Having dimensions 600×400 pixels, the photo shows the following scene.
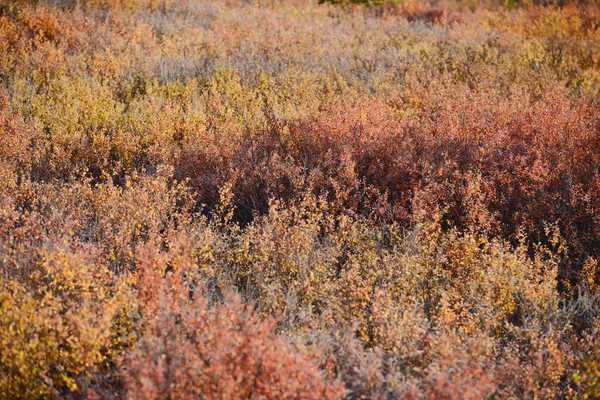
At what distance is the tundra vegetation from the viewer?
2646 mm

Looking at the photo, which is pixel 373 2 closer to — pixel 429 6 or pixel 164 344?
pixel 429 6

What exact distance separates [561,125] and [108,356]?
16.4 ft

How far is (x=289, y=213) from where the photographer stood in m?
4.28

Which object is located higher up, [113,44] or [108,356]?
[113,44]

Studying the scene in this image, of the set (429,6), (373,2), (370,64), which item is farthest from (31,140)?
(429,6)

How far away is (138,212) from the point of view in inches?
158

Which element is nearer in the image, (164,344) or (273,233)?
(164,344)

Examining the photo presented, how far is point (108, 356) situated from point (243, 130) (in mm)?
3548

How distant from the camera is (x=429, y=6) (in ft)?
45.9

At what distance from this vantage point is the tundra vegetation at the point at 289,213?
8.68ft

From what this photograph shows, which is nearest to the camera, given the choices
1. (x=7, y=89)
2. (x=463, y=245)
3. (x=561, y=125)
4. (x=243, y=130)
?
(x=463, y=245)

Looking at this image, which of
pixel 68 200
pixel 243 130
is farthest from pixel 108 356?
pixel 243 130

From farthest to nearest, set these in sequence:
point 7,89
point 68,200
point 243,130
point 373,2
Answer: point 373,2, point 7,89, point 243,130, point 68,200

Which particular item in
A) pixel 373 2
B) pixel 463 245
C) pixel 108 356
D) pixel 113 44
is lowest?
pixel 108 356
